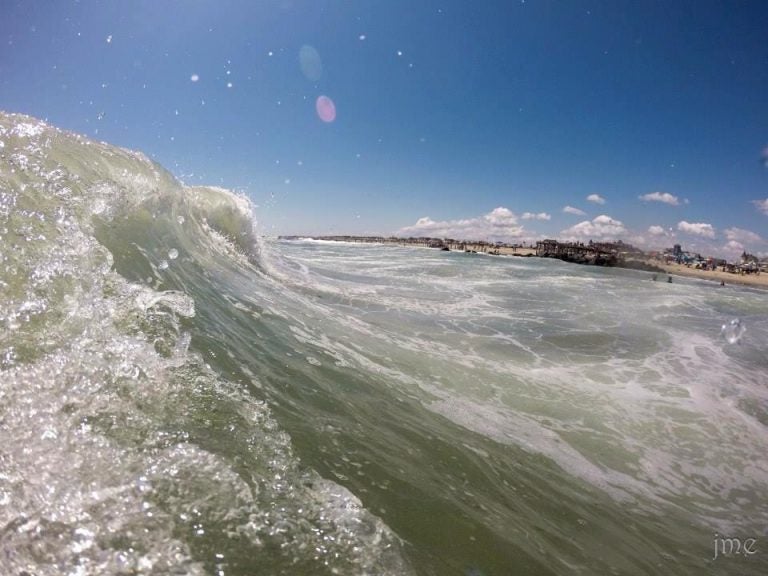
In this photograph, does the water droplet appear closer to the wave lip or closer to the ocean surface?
the ocean surface

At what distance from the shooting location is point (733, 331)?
1474cm

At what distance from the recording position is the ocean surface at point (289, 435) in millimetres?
1877

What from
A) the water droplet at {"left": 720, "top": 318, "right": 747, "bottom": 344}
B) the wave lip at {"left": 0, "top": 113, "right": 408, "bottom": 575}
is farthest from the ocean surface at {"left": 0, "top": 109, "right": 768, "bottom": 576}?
the water droplet at {"left": 720, "top": 318, "right": 747, "bottom": 344}

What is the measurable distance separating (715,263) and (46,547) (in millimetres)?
85626

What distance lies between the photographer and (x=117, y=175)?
25.8 feet

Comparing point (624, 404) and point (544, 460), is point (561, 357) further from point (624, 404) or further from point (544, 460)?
point (544, 460)

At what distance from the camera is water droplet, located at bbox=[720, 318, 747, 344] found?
13.1 meters
